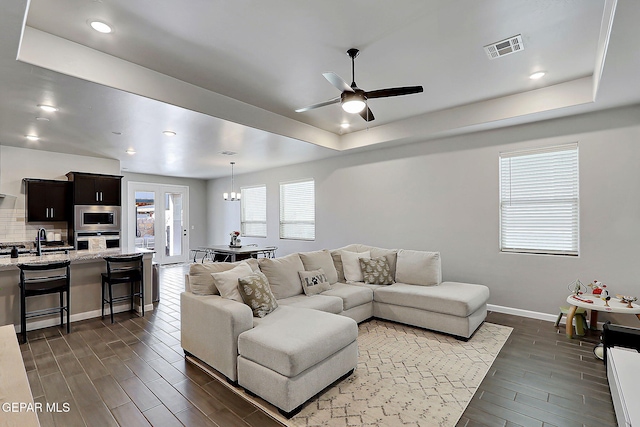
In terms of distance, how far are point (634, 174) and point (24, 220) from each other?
969 centimetres

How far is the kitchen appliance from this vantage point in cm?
616

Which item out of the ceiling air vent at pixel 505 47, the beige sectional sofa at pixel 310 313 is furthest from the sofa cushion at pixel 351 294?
the ceiling air vent at pixel 505 47

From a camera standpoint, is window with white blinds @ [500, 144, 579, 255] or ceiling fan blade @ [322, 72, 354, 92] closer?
ceiling fan blade @ [322, 72, 354, 92]

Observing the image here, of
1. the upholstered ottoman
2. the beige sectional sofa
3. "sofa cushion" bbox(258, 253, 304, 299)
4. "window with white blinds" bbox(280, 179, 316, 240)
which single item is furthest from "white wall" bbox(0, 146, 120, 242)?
the upholstered ottoman

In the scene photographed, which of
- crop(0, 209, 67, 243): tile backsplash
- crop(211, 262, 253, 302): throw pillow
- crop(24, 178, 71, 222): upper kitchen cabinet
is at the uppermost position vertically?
crop(24, 178, 71, 222): upper kitchen cabinet

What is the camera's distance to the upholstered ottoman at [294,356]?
7.36 ft

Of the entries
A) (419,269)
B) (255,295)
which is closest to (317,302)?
(255,295)

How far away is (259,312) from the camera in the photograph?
9.70 ft

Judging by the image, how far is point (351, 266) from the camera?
4.74m

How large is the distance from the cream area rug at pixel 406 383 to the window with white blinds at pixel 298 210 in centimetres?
390

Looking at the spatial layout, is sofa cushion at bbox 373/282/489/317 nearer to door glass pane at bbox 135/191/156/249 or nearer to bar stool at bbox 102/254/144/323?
bar stool at bbox 102/254/144/323

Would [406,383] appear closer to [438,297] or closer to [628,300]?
[438,297]

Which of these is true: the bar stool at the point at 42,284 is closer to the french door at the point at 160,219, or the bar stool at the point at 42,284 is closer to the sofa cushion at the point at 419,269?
the sofa cushion at the point at 419,269

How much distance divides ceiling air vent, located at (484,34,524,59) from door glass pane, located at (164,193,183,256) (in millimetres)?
9239
